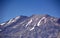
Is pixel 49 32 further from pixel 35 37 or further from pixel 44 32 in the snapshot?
pixel 35 37

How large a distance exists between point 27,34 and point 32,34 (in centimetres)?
659

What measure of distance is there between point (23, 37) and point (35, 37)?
1429cm

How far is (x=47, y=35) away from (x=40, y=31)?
11477 millimetres

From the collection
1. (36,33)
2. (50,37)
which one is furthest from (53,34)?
(36,33)

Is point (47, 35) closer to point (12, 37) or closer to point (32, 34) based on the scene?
point (32, 34)

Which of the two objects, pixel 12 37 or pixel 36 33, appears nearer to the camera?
pixel 12 37

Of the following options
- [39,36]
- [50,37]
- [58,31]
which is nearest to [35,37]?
[39,36]

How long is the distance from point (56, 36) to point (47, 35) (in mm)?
11017

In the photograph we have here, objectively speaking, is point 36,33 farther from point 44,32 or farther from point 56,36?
point 56,36

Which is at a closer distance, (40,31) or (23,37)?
(23,37)

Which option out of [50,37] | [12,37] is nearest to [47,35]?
[50,37]

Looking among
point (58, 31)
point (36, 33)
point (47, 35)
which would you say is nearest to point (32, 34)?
point (36, 33)

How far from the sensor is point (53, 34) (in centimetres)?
19412

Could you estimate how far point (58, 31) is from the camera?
7815 inches
